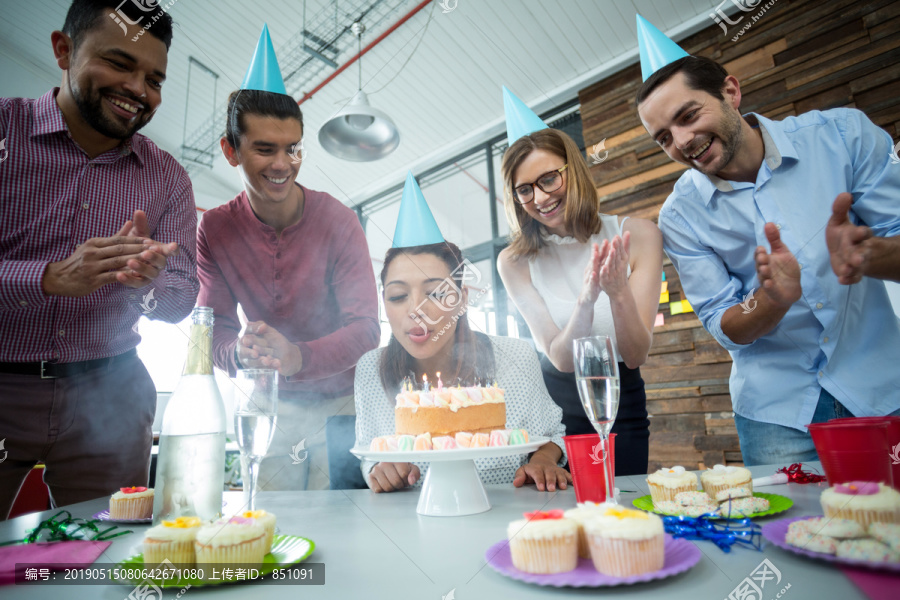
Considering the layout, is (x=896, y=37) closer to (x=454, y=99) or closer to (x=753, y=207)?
(x=753, y=207)

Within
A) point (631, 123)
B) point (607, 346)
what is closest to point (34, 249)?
point (607, 346)

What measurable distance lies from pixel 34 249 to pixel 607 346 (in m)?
1.25

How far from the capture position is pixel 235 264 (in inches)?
52.0

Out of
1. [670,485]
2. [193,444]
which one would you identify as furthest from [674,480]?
[193,444]

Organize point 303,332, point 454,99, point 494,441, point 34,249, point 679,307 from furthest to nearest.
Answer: point 679,307
point 454,99
point 303,332
point 34,249
point 494,441

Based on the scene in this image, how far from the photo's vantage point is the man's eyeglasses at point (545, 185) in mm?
1422

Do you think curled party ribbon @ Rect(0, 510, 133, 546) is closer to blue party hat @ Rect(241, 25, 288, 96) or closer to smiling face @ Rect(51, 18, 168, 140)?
smiling face @ Rect(51, 18, 168, 140)

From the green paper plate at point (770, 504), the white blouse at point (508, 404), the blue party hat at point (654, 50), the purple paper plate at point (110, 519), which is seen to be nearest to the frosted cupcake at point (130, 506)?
the purple paper plate at point (110, 519)

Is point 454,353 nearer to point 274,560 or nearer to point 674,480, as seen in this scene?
point 674,480

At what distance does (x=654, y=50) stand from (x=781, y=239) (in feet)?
2.46

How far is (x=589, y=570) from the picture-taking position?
419mm

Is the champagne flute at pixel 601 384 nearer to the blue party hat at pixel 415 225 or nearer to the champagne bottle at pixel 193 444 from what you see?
the champagne bottle at pixel 193 444

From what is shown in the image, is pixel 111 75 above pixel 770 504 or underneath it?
above

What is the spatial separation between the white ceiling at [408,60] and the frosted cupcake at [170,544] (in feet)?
3.41
